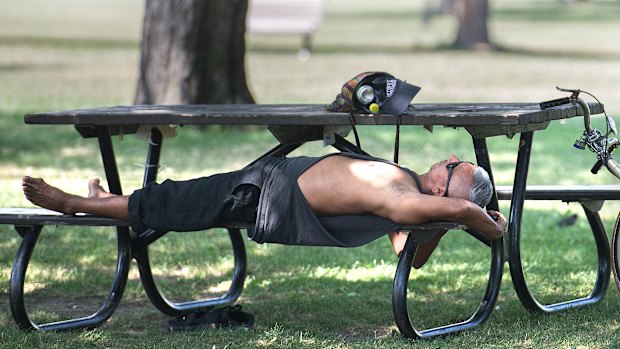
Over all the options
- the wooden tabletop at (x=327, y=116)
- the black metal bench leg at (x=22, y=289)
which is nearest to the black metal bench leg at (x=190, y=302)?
the black metal bench leg at (x=22, y=289)

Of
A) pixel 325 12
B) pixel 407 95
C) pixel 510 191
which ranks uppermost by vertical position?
pixel 407 95

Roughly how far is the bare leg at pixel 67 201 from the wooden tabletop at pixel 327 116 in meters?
0.28

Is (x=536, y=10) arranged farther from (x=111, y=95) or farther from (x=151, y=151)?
(x=151, y=151)

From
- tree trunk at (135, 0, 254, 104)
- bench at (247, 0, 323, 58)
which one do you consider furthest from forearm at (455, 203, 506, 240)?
bench at (247, 0, 323, 58)

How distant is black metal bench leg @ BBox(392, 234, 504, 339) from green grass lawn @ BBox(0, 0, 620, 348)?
0.05 m

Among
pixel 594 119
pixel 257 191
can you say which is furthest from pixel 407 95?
pixel 594 119

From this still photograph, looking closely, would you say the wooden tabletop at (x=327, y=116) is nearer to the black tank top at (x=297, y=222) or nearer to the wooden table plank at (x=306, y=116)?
the wooden table plank at (x=306, y=116)

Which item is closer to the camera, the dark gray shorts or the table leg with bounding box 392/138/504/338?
the table leg with bounding box 392/138/504/338

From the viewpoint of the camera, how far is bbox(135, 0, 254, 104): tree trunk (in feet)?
38.0

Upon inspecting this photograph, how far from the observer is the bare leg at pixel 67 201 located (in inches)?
201

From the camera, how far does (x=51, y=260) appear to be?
671 centimetres

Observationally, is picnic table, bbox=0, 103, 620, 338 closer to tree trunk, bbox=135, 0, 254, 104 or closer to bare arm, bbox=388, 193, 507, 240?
bare arm, bbox=388, 193, 507, 240

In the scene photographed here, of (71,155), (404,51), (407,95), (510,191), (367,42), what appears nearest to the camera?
(407,95)

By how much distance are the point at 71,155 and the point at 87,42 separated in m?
13.2
